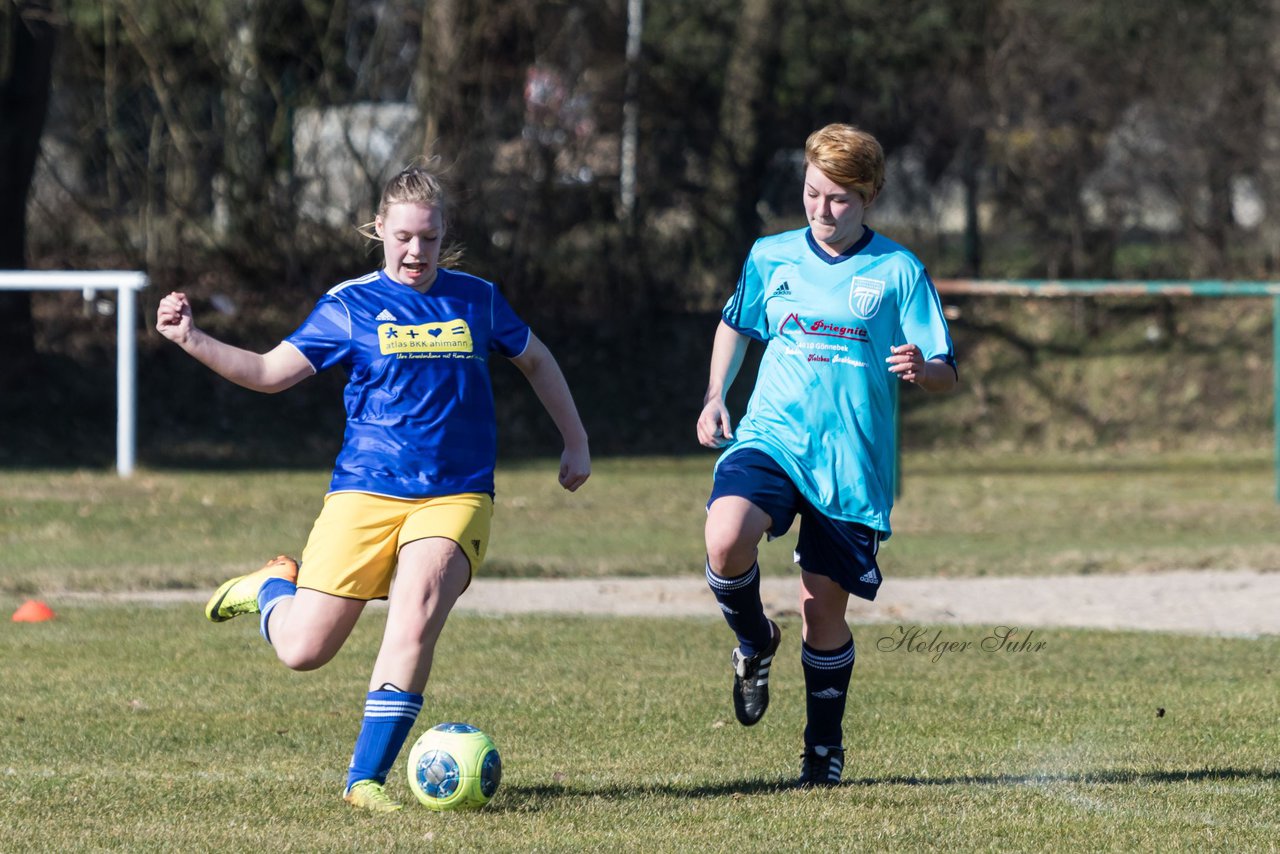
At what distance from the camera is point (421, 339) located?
480 cm

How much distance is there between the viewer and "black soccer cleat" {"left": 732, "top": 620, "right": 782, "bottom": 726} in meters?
5.39

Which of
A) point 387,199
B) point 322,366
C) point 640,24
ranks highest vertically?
point 640,24

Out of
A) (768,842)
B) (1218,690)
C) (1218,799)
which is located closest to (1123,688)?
(1218,690)

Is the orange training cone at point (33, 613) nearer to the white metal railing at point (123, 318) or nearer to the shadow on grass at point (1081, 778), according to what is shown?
the shadow on grass at point (1081, 778)

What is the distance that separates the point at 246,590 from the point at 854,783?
1.85 m

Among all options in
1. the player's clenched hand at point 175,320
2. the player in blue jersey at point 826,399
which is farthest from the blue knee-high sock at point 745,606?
the player's clenched hand at point 175,320

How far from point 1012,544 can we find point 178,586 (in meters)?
5.74

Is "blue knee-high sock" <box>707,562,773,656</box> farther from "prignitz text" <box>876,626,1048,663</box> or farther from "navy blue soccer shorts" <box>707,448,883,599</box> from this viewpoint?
"prignitz text" <box>876,626,1048,663</box>

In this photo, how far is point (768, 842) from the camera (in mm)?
4410

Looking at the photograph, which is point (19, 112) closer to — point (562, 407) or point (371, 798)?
point (562, 407)

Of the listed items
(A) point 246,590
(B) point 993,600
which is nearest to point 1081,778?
(A) point 246,590

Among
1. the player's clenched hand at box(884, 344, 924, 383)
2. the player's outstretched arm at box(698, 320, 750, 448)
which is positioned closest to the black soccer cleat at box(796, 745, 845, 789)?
the player's outstretched arm at box(698, 320, 750, 448)

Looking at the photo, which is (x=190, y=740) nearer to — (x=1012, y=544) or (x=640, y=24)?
(x=1012, y=544)

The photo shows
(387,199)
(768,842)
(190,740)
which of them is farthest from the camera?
(190,740)
